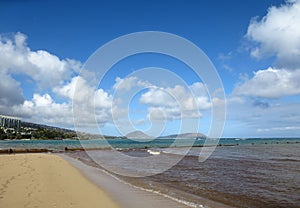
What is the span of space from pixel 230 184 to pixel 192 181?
2523 mm

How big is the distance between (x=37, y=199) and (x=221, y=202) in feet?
25.9

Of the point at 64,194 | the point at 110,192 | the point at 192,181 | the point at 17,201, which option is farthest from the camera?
the point at 192,181

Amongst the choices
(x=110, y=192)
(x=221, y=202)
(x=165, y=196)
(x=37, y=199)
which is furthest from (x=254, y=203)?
(x=37, y=199)

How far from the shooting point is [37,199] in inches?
442

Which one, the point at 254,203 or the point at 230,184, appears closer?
the point at 254,203

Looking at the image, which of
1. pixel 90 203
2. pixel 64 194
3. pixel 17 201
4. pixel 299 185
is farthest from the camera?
pixel 299 185

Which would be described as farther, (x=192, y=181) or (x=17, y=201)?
(x=192, y=181)

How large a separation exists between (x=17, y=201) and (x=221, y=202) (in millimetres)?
8557

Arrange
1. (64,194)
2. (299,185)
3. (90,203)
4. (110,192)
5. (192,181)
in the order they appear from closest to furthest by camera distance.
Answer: (90,203), (64,194), (110,192), (299,185), (192,181)

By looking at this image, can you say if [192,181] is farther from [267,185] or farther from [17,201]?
[17,201]

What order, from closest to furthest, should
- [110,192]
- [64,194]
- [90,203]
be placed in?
1. [90,203]
2. [64,194]
3. [110,192]

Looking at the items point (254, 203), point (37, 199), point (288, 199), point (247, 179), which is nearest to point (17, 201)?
point (37, 199)

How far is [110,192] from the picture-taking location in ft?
48.2

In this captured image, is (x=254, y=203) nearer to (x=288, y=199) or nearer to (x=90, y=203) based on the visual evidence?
(x=288, y=199)
